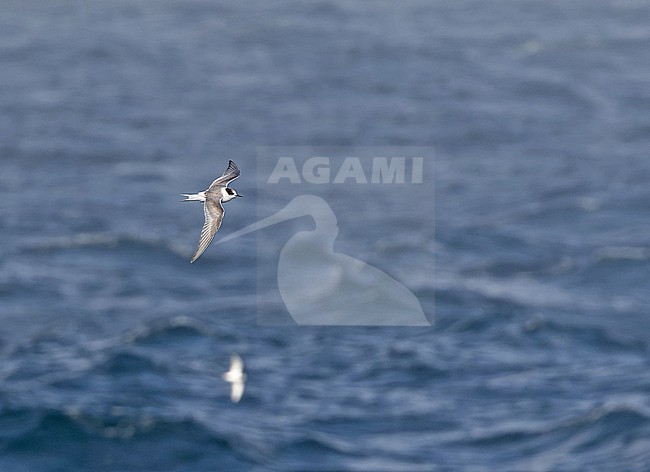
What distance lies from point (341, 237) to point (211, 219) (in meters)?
73.7

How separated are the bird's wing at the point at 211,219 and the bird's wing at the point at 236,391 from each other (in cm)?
5594

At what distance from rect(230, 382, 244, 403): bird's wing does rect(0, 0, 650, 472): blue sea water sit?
856 mm

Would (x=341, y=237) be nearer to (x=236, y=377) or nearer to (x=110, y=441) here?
(x=236, y=377)

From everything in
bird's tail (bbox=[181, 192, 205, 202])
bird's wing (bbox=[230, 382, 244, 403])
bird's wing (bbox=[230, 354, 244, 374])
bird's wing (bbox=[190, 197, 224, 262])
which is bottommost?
bird's wing (bbox=[230, 382, 244, 403])

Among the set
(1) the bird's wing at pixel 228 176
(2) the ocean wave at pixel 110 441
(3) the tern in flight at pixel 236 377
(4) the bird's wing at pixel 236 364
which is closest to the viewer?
(1) the bird's wing at pixel 228 176

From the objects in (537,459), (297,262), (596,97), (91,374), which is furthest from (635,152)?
(91,374)

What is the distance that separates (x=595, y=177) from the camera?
10375 centimetres

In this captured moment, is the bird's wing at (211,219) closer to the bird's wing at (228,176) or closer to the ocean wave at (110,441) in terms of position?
the bird's wing at (228,176)

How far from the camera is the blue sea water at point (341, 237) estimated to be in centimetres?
6888

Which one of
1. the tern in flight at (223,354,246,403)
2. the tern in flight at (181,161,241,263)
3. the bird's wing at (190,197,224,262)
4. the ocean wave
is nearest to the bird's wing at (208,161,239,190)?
the tern in flight at (181,161,241,263)

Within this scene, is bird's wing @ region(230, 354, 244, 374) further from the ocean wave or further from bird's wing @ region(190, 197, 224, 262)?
bird's wing @ region(190, 197, 224, 262)

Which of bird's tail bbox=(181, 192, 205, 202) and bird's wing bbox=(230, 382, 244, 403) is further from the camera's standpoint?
bird's wing bbox=(230, 382, 244, 403)

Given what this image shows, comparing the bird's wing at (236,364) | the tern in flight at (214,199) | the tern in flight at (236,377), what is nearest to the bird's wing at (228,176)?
the tern in flight at (214,199)

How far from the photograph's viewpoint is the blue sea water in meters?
68.9
